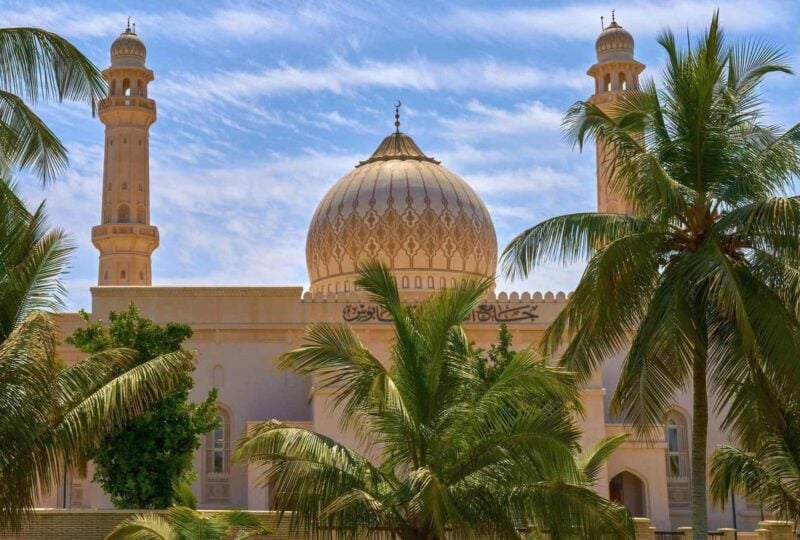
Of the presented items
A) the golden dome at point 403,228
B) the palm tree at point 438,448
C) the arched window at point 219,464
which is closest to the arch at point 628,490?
the golden dome at point 403,228

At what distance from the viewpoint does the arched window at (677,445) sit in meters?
28.6

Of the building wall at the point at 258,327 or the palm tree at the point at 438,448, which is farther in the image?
the building wall at the point at 258,327

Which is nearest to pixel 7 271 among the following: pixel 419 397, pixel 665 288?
pixel 419 397

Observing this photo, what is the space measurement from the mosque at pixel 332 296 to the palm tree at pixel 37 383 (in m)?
11.4

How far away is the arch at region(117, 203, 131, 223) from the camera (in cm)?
3312

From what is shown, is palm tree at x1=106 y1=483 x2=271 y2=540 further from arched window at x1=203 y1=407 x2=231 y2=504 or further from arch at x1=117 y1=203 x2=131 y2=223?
arch at x1=117 y1=203 x2=131 y2=223

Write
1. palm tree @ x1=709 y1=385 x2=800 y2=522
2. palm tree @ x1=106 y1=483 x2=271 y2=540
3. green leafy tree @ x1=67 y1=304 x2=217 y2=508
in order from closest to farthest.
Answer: palm tree @ x1=709 y1=385 x2=800 y2=522 < palm tree @ x1=106 y1=483 x2=271 y2=540 < green leafy tree @ x1=67 y1=304 x2=217 y2=508

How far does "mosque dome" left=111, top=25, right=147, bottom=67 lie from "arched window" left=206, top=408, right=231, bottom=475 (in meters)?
10.3

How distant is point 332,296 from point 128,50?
9.81 m

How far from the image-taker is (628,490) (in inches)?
1103

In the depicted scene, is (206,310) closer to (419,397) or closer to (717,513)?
(717,513)

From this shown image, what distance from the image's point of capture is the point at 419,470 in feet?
38.9

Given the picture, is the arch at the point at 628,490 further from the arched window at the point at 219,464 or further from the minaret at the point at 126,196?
the minaret at the point at 126,196

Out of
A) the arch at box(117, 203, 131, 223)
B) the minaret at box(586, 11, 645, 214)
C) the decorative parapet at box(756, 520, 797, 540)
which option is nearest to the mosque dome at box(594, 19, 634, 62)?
the minaret at box(586, 11, 645, 214)
